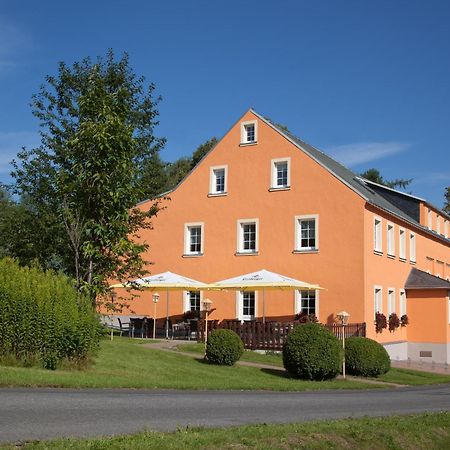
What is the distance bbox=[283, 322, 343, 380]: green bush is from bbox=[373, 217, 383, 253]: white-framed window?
12.0m

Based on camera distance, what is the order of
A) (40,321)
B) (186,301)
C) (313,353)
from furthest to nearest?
(186,301) → (313,353) → (40,321)

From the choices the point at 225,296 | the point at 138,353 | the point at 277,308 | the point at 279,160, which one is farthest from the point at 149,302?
the point at 138,353

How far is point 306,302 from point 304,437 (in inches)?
881

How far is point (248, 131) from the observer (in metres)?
34.3

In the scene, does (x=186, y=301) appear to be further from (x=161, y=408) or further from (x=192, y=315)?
(x=161, y=408)

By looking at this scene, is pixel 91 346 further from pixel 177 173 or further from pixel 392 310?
pixel 177 173

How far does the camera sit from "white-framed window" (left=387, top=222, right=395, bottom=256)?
33.5 m

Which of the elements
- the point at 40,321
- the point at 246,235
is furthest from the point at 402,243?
the point at 40,321

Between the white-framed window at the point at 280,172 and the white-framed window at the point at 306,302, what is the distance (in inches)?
204

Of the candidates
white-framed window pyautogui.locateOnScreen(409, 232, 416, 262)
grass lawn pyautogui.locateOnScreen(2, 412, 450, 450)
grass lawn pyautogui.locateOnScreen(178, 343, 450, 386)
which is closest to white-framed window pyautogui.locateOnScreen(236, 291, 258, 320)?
grass lawn pyautogui.locateOnScreen(178, 343, 450, 386)

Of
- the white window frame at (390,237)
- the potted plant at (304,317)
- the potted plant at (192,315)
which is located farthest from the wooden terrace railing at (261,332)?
the white window frame at (390,237)

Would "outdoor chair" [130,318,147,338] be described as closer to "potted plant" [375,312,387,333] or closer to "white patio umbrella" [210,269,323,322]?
"white patio umbrella" [210,269,323,322]

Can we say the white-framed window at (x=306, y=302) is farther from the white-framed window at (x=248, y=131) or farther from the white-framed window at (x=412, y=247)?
the white-framed window at (x=412, y=247)

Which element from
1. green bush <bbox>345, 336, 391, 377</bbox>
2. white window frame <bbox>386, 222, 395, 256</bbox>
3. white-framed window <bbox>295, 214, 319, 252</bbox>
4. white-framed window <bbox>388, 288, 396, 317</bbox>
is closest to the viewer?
green bush <bbox>345, 336, 391, 377</bbox>
